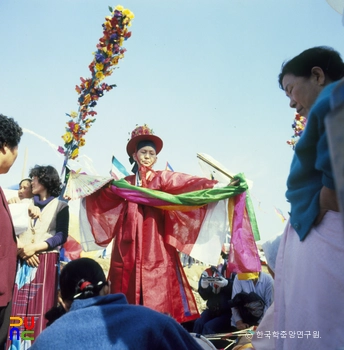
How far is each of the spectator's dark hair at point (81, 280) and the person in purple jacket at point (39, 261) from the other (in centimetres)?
171

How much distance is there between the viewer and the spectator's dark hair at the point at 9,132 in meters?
2.77

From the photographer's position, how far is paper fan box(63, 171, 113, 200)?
13.6ft

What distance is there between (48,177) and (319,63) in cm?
294

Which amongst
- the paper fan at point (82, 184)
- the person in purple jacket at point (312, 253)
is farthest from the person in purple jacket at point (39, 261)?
the person in purple jacket at point (312, 253)

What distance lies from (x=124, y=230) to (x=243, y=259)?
1186 millimetres

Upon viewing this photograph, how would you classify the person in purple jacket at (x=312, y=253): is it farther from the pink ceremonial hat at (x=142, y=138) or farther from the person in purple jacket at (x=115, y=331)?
the pink ceremonial hat at (x=142, y=138)

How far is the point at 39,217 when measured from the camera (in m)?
3.82

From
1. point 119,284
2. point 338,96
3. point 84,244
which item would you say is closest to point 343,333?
point 338,96

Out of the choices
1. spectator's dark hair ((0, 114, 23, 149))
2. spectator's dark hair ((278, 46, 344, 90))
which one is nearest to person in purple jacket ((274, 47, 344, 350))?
spectator's dark hair ((278, 46, 344, 90))

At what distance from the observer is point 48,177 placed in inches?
158

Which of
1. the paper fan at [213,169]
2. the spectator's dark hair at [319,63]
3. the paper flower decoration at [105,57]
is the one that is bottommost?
the paper fan at [213,169]

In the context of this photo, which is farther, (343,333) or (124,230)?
(124,230)

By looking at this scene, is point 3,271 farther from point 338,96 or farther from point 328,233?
point 338,96

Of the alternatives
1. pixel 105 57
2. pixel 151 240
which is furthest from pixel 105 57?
pixel 151 240
